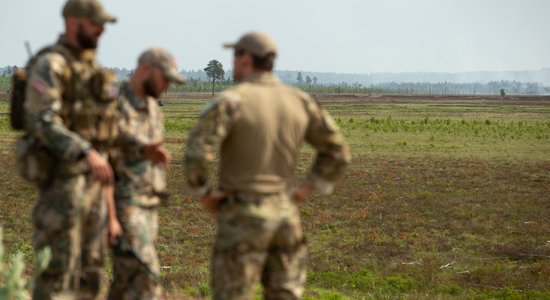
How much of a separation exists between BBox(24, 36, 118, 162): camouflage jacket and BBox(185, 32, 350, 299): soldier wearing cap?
652 mm

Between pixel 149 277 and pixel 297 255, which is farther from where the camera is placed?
pixel 149 277

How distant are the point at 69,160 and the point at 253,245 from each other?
3.70ft

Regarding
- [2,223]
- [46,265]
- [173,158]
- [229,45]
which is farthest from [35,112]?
[173,158]

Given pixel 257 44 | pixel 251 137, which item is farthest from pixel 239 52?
pixel 251 137

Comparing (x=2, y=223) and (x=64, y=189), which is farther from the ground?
(x=64, y=189)

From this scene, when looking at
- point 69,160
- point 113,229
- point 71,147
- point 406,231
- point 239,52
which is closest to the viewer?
point 71,147

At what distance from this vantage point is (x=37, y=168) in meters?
4.38

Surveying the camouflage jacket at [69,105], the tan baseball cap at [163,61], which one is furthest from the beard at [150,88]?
the camouflage jacket at [69,105]

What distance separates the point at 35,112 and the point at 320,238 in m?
10.9

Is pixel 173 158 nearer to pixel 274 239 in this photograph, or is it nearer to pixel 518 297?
pixel 518 297

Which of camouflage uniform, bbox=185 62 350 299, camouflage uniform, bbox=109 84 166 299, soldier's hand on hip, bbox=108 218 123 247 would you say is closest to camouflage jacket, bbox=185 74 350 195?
camouflage uniform, bbox=185 62 350 299

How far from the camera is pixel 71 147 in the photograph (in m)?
4.22

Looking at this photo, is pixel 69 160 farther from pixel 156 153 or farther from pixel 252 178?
pixel 252 178

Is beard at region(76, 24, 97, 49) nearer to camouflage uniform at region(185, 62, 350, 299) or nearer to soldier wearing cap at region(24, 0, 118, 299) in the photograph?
soldier wearing cap at region(24, 0, 118, 299)
